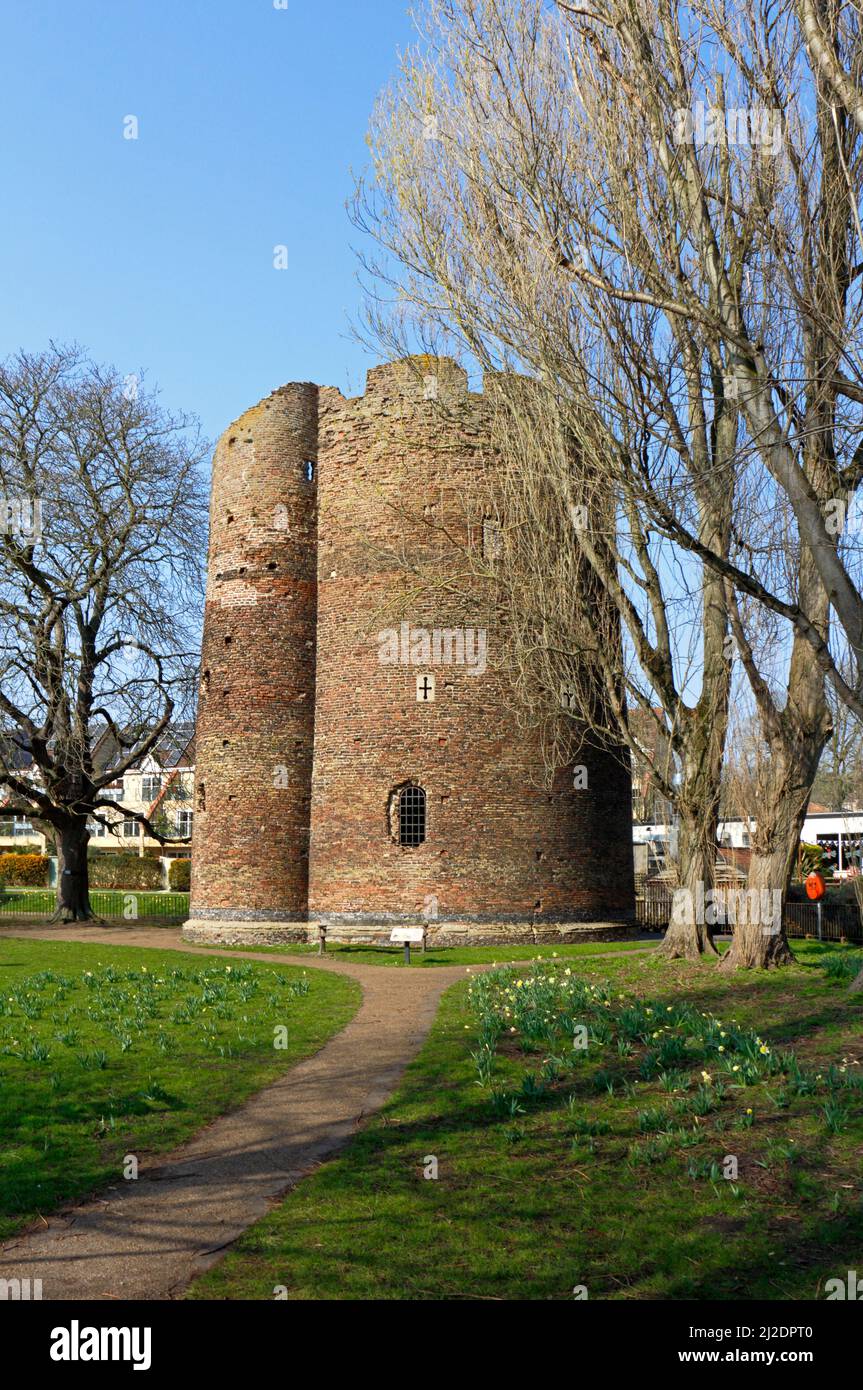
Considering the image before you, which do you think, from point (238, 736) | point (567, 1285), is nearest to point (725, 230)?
point (567, 1285)

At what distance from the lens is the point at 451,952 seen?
20.9 meters

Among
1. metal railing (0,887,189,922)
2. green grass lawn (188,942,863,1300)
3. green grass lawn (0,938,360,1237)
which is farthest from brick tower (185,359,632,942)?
green grass lawn (188,942,863,1300)

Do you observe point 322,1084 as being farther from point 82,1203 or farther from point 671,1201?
point 671,1201

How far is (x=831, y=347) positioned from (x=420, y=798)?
14705 mm

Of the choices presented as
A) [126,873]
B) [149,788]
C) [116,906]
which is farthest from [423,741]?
[149,788]

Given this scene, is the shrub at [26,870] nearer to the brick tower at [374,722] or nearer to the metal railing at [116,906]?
the metal railing at [116,906]

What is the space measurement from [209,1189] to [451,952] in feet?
48.2

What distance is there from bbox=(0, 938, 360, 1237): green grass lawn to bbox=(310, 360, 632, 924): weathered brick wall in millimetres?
5549

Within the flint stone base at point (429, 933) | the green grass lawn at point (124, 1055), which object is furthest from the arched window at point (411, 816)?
the green grass lawn at point (124, 1055)

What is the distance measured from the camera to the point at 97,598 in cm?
2772

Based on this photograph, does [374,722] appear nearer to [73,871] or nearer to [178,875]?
[73,871]

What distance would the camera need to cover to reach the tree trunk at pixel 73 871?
28156 millimetres

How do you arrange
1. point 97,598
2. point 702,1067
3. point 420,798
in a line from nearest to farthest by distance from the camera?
point 702,1067, point 420,798, point 97,598

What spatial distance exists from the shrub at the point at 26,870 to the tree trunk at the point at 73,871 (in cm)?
1735
